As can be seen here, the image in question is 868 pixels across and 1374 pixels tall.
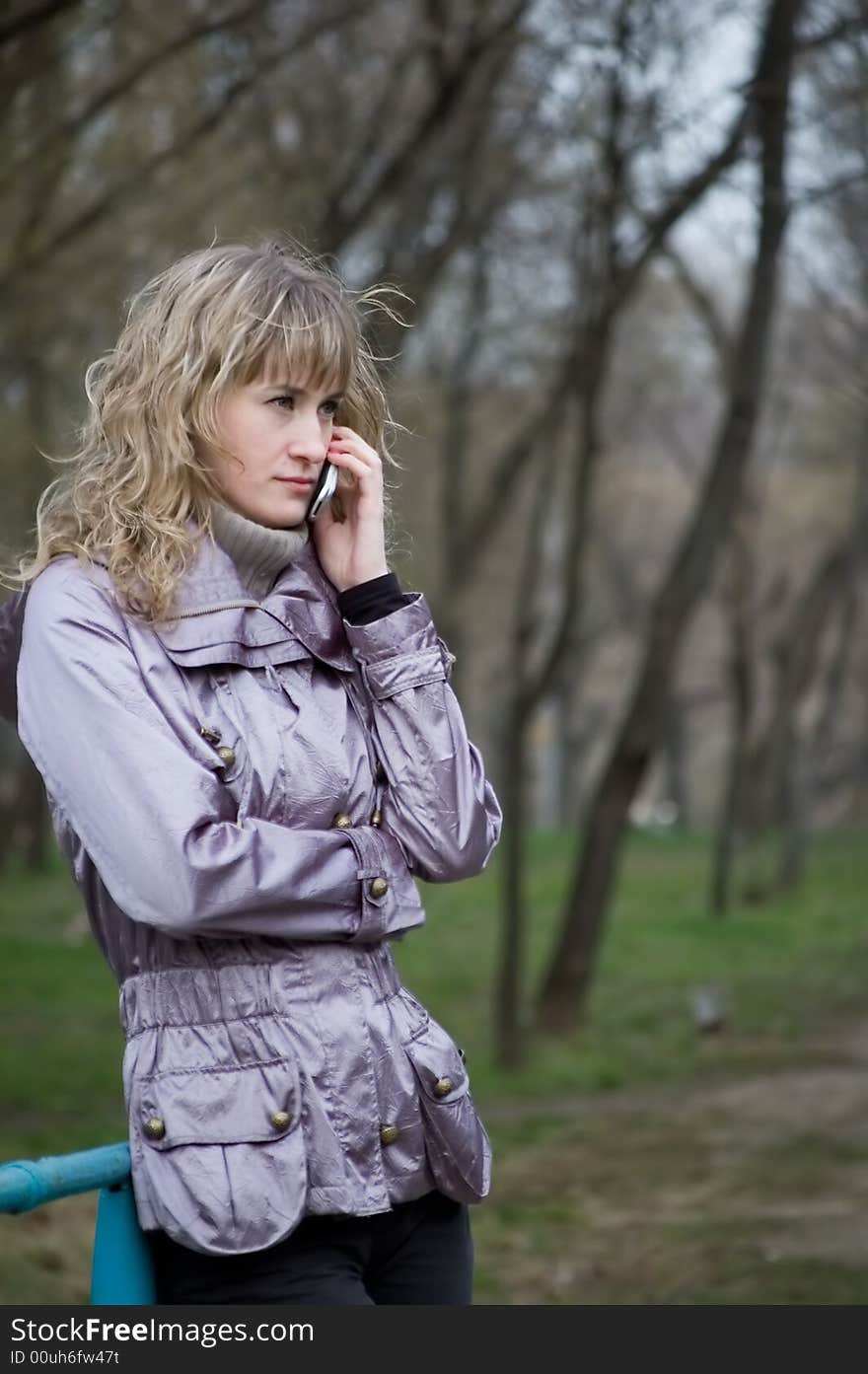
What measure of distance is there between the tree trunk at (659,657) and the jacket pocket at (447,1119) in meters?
9.37

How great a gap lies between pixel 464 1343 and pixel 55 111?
38.4ft

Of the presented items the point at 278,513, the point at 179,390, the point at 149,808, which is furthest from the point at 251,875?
the point at 179,390

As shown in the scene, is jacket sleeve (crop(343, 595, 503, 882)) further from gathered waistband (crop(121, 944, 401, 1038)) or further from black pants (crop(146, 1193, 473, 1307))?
black pants (crop(146, 1193, 473, 1307))

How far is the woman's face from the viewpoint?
2.58 m

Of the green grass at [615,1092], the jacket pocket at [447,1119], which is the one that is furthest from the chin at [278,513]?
the green grass at [615,1092]

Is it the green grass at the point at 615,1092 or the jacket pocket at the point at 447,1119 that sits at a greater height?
the jacket pocket at the point at 447,1119

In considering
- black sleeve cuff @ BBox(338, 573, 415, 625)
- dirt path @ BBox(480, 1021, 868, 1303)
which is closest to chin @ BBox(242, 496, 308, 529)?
black sleeve cuff @ BBox(338, 573, 415, 625)

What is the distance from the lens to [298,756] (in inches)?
98.2

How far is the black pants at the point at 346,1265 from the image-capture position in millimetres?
2365

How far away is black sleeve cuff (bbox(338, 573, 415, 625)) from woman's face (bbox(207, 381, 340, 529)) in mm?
135

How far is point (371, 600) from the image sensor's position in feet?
8.80

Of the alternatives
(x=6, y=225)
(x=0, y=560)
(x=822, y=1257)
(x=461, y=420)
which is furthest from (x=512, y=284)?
(x=0, y=560)

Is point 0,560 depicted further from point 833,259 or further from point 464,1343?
point 833,259

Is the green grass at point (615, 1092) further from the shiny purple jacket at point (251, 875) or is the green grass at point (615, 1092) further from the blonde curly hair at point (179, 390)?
the blonde curly hair at point (179, 390)
